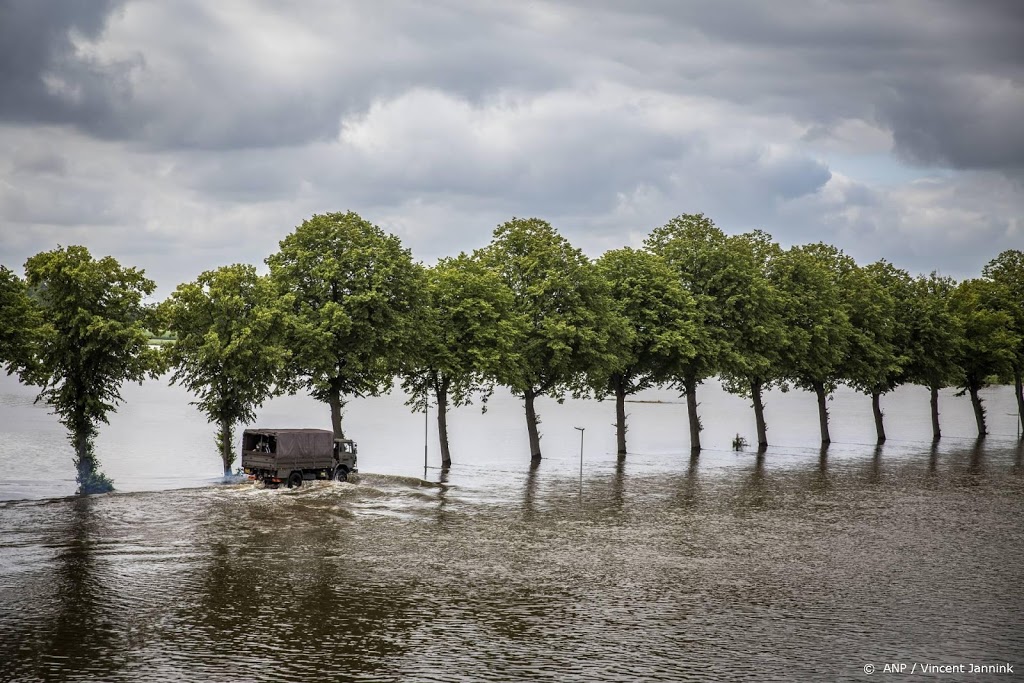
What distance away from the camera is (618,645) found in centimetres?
2695

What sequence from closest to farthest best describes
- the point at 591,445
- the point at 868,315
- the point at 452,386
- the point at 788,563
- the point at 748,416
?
the point at 788,563 → the point at 452,386 → the point at 868,315 → the point at 591,445 → the point at 748,416

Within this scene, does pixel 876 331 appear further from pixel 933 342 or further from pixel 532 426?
pixel 532 426

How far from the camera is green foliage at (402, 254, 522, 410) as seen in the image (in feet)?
215

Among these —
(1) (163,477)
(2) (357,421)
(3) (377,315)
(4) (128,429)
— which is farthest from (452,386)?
(2) (357,421)

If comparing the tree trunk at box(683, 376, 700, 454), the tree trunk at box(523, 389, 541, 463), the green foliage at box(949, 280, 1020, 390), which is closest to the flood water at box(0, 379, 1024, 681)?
the tree trunk at box(523, 389, 541, 463)

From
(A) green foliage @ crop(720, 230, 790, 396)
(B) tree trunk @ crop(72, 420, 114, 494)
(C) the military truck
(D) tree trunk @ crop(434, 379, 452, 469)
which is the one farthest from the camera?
(A) green foliage @ crop(720, 230, 790, 396)

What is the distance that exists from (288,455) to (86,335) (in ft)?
43.5

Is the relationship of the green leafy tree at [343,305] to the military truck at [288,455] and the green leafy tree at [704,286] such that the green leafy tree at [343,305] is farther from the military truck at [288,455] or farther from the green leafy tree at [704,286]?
the green leafy tree at [704,286]

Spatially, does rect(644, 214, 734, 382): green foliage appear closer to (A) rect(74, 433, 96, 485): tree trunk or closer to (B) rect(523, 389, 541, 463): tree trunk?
(B) rect(523, 389, 541, 463): tree trunk

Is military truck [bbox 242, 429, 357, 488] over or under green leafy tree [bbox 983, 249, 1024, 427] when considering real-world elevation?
under

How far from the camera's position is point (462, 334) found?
66625mm

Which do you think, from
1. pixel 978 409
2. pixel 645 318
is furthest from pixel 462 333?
pixel 978 409

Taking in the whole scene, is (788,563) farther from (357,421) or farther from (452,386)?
(357,421)

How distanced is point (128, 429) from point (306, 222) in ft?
206
